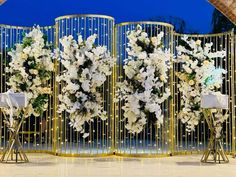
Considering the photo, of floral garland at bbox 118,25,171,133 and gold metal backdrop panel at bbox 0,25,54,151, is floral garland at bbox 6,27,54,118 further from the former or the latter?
floral garland at bbox 118,25,171,133

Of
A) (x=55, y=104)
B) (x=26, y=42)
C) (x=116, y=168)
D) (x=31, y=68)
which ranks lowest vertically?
(x=116, y=168)

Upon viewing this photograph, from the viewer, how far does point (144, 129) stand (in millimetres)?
9656

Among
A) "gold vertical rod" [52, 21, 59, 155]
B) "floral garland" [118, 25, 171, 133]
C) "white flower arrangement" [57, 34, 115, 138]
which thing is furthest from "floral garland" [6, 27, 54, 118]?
"floral garland" [118, 25, 171, 133]

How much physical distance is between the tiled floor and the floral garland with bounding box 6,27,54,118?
102 centimetres

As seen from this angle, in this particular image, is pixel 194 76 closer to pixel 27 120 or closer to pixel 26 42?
pixel 26 42

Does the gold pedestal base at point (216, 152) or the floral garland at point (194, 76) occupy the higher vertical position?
the floral garland at point (194, 76)

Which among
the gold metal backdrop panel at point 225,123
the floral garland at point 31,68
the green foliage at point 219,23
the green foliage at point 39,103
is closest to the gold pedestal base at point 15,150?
the floral garland at point 31,68

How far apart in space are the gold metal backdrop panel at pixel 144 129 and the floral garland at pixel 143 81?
0.22m

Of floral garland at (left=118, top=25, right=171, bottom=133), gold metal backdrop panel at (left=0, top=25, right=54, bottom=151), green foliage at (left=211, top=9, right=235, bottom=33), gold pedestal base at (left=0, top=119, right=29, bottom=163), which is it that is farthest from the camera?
green foliage at (left=211, top=9, right=235, bottom=33)

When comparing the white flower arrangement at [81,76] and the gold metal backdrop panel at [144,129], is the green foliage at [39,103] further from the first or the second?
the gold metal backdrop panel at [144,129]

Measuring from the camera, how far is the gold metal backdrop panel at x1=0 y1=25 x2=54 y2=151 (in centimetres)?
1009

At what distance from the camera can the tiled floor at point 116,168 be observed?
7113mm

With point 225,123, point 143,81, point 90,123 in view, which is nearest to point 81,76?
point 90,123

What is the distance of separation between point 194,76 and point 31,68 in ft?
9.49
